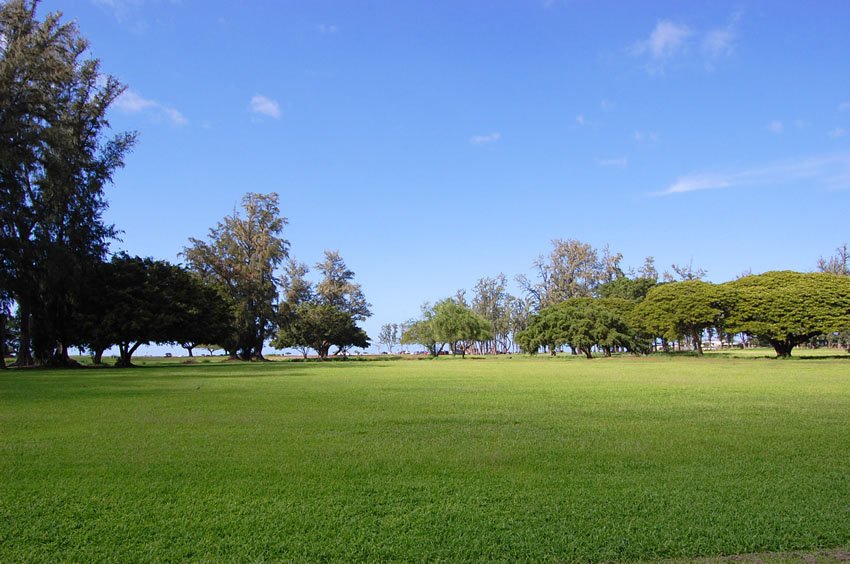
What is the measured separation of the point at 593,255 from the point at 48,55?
233ft

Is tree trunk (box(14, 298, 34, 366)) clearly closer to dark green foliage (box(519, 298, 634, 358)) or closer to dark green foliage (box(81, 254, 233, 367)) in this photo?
dark green foliage (box(81, 254, 233, 367))

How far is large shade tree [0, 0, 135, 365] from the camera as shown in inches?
1277

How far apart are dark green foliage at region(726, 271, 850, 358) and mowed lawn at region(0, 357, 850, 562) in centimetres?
3879

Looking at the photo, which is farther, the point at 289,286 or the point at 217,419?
the point at 289,286

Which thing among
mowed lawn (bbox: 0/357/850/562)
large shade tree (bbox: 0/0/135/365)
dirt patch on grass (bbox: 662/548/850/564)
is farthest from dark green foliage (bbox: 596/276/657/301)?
dirt patch on grass (bbox: 662/548/850/564)

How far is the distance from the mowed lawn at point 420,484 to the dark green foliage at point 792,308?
38786 mm

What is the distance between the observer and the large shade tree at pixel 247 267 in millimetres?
59812

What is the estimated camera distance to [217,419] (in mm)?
10617

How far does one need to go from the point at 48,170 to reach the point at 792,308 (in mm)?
51745

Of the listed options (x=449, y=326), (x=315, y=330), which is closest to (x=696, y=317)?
(x=449, y=326)

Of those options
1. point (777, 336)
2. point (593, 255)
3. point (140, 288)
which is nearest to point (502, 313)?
point (593, 255)

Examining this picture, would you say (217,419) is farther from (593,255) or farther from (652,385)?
(593,255)

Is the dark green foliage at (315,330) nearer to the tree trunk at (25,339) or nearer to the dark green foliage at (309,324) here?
the dark green foliage at (309,324)

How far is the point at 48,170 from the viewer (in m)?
34.9
